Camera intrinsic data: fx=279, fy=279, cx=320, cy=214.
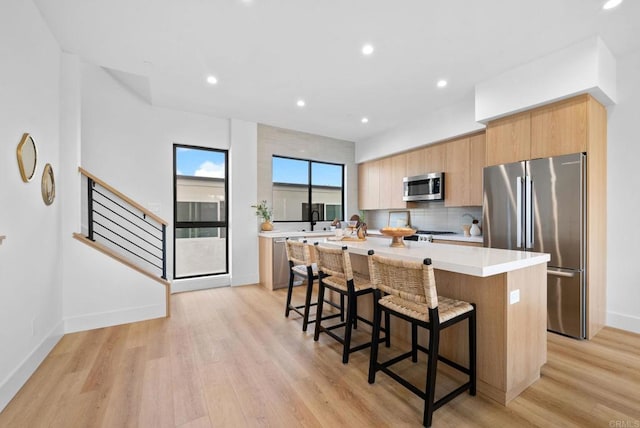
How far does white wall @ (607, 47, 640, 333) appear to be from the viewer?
2842 mm

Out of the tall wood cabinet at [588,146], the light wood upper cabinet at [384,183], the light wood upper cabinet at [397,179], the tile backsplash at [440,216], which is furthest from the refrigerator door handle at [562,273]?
the light wood upper cabinet at [384,183]

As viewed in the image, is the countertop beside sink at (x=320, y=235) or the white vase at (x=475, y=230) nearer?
the countertop beside sink at (x=320, y=235)

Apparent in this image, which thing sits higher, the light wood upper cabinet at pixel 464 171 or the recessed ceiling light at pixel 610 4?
the recessed ceiling light at pixel 610 4

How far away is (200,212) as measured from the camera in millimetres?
4688

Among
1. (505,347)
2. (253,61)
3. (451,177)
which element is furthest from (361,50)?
(505,347)

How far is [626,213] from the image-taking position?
2.90 m

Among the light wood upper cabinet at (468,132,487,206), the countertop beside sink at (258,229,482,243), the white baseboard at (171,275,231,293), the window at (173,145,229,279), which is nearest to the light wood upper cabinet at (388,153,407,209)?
the countertop beside sink at (258,229,482,243)

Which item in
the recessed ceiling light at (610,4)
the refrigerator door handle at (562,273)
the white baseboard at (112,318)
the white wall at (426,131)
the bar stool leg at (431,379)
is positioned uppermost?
the recessed ceiling light at (610,4)

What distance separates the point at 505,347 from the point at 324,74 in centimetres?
312

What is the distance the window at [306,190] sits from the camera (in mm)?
5418

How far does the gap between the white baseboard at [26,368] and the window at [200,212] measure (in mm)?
1894

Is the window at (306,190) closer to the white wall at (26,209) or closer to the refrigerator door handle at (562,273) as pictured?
the white wall at (26,209)

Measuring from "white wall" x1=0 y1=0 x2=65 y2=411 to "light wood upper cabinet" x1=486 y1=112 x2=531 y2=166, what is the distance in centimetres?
446

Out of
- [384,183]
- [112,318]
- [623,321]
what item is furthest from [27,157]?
[623,321]
